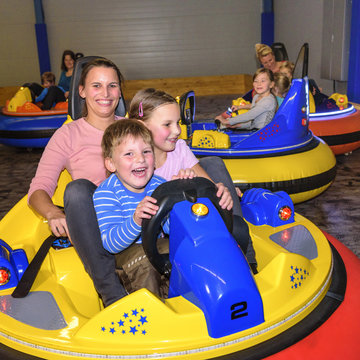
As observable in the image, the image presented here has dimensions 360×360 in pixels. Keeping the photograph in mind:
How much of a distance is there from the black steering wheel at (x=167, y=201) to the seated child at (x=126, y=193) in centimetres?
10

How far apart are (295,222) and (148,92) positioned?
0.66 meters

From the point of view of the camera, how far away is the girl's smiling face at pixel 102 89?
1.65m

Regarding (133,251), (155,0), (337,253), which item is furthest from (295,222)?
(155,0)

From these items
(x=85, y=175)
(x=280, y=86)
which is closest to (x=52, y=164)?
(x=85, y=175)

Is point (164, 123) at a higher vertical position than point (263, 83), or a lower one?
higher

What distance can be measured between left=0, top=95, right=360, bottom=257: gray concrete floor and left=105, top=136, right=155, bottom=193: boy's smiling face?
4.35 feet

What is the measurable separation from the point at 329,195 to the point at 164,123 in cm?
192

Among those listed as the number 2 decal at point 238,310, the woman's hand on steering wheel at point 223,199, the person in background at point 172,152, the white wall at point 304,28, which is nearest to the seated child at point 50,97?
the white wall at point 304,28

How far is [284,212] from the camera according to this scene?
161 centimetres

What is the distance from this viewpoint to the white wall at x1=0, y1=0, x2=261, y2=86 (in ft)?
29.5

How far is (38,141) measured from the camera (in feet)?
15.1

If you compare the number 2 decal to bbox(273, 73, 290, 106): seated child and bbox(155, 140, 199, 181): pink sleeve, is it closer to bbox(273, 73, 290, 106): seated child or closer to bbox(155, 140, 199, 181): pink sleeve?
bbox(155, 140, 199, 181): pink sleeve

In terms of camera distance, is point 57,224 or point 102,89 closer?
point 57,224

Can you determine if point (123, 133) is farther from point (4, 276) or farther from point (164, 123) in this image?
point (4, 276)
